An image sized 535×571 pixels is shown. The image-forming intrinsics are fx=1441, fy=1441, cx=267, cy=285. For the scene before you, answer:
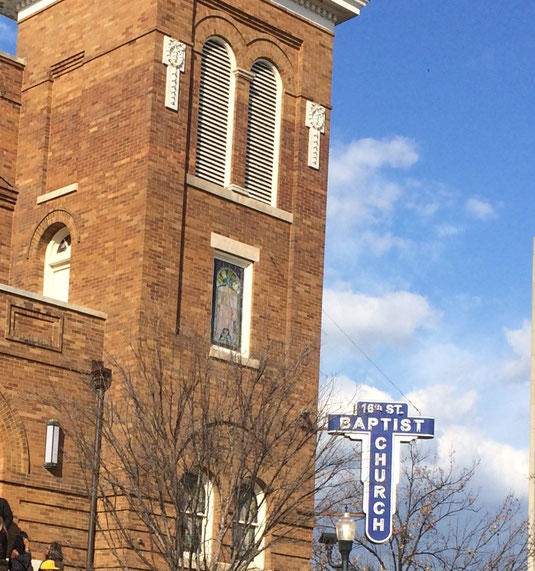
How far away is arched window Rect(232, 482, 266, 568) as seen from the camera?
25.0 meters

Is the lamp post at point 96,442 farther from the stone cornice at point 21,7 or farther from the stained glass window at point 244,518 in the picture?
the stone cornice at point 21,7

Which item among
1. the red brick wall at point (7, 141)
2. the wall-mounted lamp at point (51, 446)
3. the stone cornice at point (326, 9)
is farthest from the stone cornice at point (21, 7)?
the wall-mounted lamp at point (51, 446)

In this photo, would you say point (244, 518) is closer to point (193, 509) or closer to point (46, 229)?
point (193, 509)

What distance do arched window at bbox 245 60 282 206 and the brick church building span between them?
0.14ft

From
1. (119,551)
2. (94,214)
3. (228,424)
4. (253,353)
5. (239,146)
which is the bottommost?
(119,551)

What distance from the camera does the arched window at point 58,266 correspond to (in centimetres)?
3044

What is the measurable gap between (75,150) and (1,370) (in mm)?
6225

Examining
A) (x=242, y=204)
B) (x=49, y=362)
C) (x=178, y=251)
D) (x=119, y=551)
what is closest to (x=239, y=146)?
(x=242, y=204)

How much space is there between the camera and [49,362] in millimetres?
27438

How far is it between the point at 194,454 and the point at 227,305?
5445 millimetres

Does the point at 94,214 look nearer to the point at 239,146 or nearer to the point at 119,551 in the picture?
the point at 239,146

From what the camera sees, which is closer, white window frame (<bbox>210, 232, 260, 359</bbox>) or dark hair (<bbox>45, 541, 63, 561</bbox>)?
dark hair (<bbox>45, 541, 63, 561</bbox>)

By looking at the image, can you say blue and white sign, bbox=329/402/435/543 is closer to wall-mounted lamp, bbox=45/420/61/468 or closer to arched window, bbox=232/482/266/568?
arched window, bbox=232/482/266/568

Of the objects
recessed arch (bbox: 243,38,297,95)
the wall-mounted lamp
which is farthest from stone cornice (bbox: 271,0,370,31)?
the wall-mounted lamp
